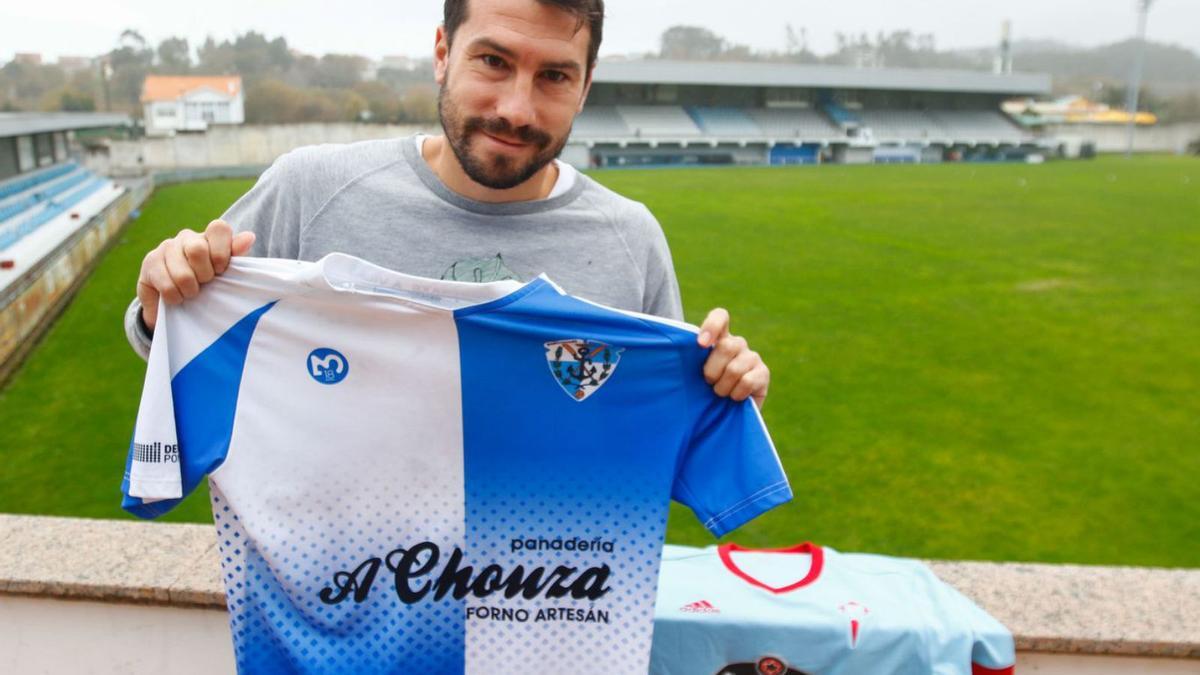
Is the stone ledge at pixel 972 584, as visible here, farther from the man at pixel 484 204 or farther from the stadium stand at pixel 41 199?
the stadium stand at pixel 41 199

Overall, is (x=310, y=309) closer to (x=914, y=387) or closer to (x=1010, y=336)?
(x=914, y=387)

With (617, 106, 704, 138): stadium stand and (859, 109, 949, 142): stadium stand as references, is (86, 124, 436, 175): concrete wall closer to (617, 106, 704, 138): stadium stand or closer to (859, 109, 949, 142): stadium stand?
(617, 106, 704, 138): stadium stand

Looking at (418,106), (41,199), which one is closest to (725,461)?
(41,199)

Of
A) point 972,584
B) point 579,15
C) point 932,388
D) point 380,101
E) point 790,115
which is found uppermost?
point 380,101

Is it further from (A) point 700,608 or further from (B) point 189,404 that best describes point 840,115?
(B) point 189,404

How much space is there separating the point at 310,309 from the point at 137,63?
204ft

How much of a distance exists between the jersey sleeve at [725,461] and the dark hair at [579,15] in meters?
0.55

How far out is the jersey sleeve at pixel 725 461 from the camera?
1.56 metres

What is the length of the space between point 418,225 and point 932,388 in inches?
236

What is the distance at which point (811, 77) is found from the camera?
143 ft

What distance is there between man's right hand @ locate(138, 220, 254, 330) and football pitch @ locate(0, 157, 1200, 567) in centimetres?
338

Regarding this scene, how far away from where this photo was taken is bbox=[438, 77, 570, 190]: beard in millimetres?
1534

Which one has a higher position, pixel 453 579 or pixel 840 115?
pixel 840 115

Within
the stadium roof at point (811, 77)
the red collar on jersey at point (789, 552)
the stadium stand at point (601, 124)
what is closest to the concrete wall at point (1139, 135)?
the stadium roof at point (811, 77)
